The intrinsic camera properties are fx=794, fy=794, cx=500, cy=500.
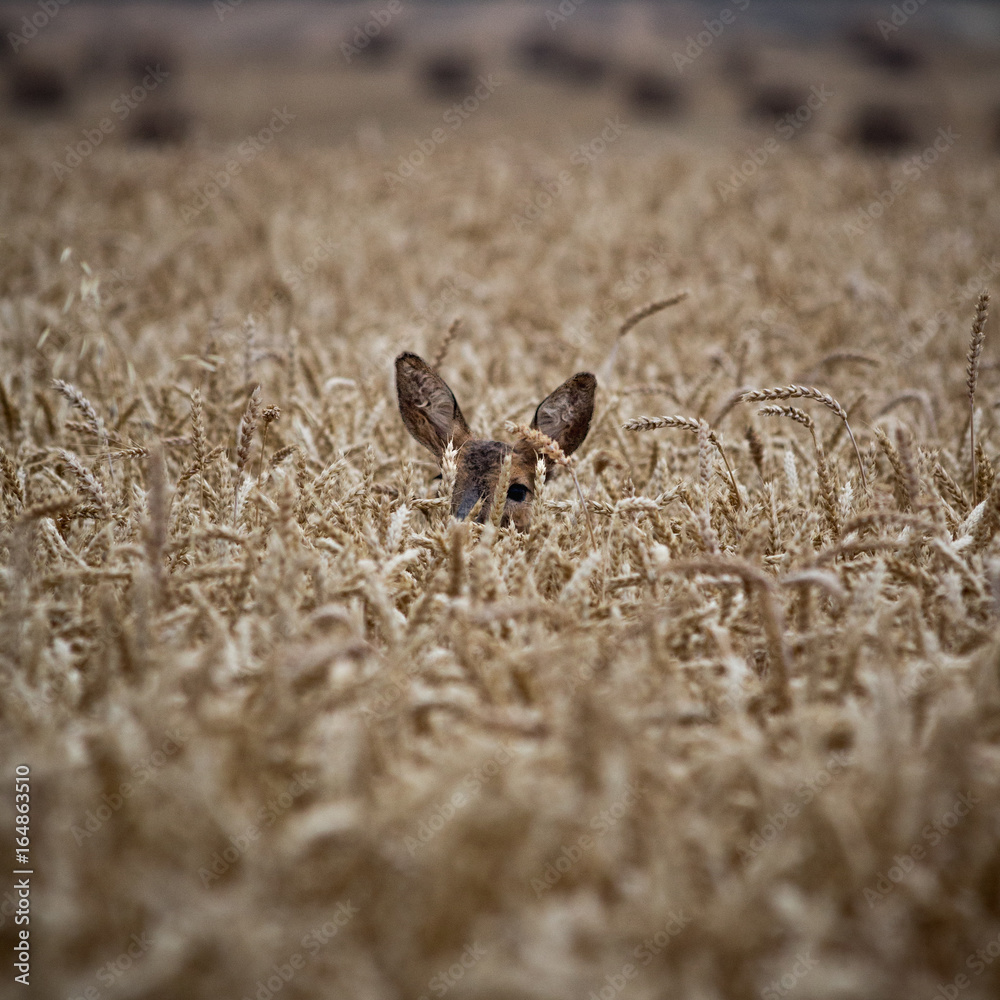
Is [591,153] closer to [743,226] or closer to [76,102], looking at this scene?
[743,226]

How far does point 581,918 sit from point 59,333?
3.22 meters

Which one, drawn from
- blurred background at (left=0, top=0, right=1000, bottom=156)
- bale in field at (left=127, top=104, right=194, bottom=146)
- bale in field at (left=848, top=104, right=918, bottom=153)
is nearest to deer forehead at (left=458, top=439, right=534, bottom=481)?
blurred background at (left=0, top=0, right=1000, bottom=156)

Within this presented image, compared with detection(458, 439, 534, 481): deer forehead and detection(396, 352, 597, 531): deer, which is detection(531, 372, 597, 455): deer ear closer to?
detection(396, 352, 597, 531): deer

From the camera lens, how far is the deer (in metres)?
1.92

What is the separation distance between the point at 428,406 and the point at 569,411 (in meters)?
0.36

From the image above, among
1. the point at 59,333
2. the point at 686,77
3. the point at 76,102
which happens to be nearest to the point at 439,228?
the point at 59,333

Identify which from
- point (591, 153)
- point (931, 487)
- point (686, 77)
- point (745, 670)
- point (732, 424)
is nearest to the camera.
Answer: point (745, 670)

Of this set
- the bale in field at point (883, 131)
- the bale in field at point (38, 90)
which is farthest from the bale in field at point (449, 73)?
the bale in field at point (883, 131)

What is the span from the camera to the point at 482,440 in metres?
2.01

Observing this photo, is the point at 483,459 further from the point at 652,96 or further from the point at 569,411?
the point at 652,96

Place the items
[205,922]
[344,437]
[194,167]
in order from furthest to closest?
1. [194,167]
2. [344,437]
3. [205,922]

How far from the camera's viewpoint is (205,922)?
82cm

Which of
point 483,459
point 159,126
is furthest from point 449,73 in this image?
point 483,459

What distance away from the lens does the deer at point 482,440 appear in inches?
75.8
